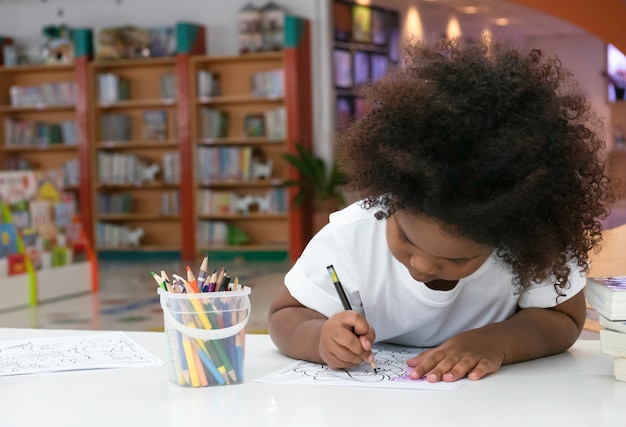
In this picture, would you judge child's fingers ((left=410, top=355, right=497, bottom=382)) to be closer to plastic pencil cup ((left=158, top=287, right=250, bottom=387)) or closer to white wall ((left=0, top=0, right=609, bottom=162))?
plastic pencil cup ((left=158, top=287, right=250, bottom=387))

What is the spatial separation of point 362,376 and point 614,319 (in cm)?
33

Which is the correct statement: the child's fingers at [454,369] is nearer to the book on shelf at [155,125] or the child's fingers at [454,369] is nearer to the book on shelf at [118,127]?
the book on shelf at [155,125]

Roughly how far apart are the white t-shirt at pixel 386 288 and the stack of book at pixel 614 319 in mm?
217

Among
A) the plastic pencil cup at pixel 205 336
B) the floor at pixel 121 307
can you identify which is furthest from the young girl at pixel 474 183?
the floor at pixel 121 307

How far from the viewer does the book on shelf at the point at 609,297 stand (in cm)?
113

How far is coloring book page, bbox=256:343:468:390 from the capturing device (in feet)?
3.76

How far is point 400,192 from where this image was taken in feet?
3.74

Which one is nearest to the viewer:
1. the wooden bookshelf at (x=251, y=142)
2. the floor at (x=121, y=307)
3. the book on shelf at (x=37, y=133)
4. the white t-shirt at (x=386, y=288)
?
the white t-shirt at (x=386, y=288)

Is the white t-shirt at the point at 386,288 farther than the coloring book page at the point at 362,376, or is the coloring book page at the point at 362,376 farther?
the white t-shirt at the point at 386,288

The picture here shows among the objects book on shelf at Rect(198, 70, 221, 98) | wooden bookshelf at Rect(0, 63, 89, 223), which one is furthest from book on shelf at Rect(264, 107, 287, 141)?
wooden bookshelf at Rect(0, 63, 89, 223)

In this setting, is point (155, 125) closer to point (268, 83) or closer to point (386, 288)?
point (268, 83)

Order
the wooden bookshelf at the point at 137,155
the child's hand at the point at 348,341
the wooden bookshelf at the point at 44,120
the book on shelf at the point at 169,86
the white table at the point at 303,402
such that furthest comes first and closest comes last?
the wooden bookshelf at the point at 44,120, the wooden bookshelf at the point at 137,155, the book on shelf at the point at 169,86, the child's hand at the point at 348,341, the white table at the point at 303,402

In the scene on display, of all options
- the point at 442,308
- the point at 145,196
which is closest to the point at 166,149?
the point at 145,196

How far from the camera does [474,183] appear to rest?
1090 mm
